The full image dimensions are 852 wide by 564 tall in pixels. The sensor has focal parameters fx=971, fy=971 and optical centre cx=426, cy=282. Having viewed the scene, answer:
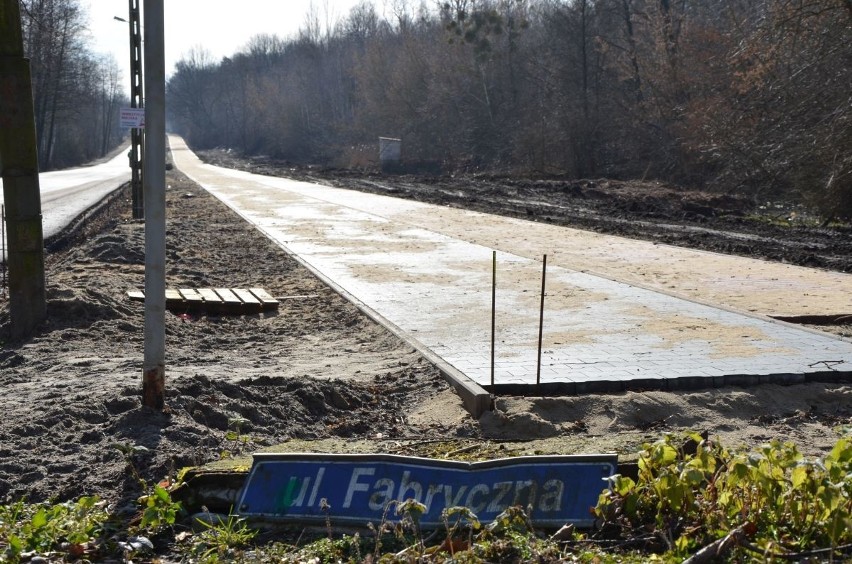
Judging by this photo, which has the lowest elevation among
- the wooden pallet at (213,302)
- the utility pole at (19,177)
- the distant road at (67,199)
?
the distant road at (67,199)

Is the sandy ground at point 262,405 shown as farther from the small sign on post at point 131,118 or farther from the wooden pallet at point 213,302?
the small sign on post at point 131,118

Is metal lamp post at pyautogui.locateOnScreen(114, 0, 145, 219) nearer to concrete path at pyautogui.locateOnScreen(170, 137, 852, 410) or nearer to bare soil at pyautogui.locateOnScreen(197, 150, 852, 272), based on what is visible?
concrete path at pyautogui.locateOnScreen(170, 137, 852, 410)

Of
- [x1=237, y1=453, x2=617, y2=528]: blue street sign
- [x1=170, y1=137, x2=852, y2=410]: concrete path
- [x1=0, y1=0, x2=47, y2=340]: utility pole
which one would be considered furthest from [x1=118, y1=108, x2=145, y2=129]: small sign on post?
[x1=237, y1=453, x2=617, y2=528]: blue street sign

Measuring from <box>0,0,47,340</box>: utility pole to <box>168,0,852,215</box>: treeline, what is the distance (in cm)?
1737

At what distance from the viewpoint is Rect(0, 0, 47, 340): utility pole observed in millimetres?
8172

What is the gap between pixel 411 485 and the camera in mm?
4238

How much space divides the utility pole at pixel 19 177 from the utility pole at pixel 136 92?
13455 millimetres

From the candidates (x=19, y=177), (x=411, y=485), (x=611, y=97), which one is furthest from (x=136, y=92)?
(x=611, y=97)

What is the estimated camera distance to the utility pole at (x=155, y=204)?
18.6 ft

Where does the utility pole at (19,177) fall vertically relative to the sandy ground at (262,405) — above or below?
above

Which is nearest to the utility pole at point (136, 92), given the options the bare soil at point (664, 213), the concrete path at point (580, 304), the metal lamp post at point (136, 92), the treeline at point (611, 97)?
the metal lamp post at point (136, 92)

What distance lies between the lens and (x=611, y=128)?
4597 cm

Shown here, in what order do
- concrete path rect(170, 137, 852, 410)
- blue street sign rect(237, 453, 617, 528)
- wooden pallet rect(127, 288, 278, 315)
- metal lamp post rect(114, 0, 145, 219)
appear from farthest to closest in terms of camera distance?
1. metal lamp post rect(114, 0, 145, 219)
2. wooden pallet rect(127, 288, 278, 315)
3. concrete path rect(170, 137, 852, 410)
4. blue street sign rect(237, 453, 617, 528)

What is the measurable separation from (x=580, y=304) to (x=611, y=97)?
39.0m
